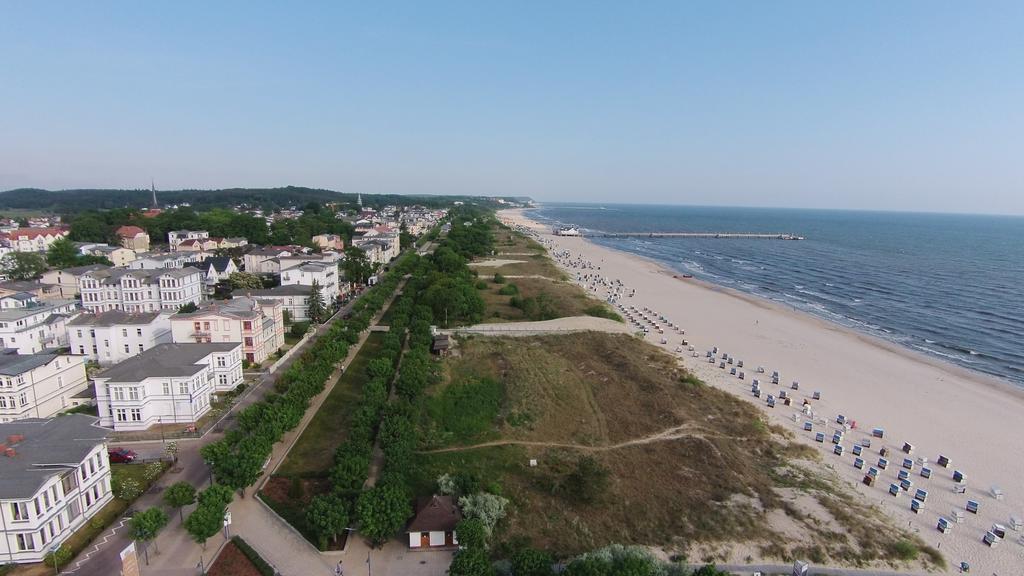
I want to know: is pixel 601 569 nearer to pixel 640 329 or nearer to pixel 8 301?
pixel 640 329

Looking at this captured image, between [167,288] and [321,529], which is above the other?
[167,288]

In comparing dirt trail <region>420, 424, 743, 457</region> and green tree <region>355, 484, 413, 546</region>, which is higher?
green tree <region>355, 484, 413, 546</region>

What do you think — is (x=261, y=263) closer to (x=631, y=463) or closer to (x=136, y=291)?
(x=136, y=291)

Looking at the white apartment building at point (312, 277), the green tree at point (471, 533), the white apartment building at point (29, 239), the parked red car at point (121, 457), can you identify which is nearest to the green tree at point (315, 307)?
the white apartment building at point (312, 277)

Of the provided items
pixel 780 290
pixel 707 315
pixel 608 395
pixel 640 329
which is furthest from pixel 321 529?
pixel 780 290

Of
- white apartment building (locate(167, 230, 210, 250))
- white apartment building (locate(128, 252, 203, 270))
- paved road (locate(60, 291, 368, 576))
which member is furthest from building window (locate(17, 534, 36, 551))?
white apartment building (locate(167, 230, 210, 250))

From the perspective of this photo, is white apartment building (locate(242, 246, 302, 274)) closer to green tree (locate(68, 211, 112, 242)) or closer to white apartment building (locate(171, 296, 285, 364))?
white apartment building (locate(171, 296, 285, 364))
